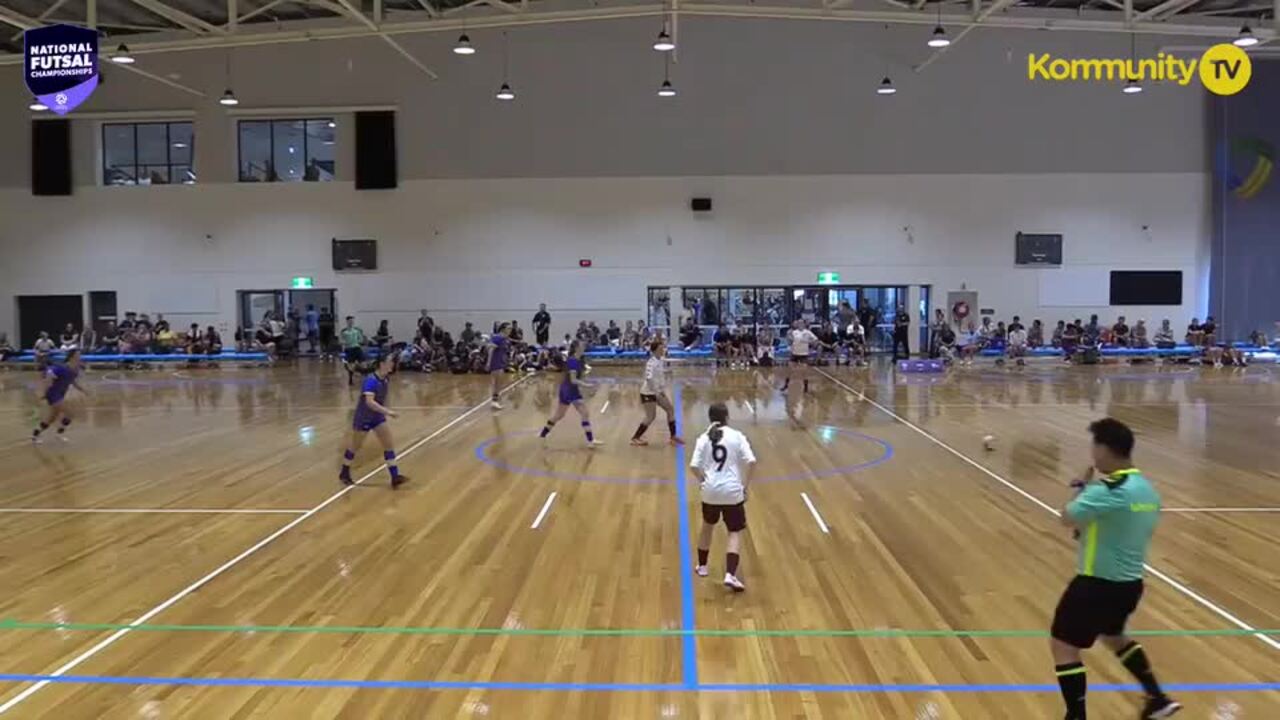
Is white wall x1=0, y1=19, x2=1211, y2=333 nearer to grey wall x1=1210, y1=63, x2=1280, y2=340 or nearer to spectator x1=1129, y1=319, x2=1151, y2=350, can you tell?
grey wall x1=1210, y1=63, x2=1280, y2=340

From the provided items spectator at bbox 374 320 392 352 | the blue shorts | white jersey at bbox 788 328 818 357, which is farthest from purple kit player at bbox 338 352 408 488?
spectator at bbox 374 320 392 352

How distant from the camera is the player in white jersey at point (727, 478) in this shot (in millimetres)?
7004

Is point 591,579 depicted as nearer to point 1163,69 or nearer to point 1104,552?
point 1104,552

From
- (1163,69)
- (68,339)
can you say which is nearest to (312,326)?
(68,339)

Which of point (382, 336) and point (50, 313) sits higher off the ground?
point (50, 313)

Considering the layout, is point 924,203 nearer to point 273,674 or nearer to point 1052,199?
point 1052,199

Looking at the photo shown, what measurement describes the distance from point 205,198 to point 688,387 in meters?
19.8

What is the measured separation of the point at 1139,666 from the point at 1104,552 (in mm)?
811

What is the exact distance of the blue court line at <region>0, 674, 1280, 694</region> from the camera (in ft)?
17.3

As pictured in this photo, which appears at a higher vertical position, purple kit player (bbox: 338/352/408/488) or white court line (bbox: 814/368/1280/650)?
purple kit player (bbox: 338/352/408/488)

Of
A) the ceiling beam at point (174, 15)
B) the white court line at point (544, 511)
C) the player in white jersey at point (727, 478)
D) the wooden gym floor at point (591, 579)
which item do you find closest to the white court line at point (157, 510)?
the wooden gym floor at point (591, 579)

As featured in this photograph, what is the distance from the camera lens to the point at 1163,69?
95.5ft

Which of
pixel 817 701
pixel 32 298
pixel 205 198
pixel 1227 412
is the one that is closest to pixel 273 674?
pixel 817 701

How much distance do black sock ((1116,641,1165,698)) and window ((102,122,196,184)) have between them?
110 ft
